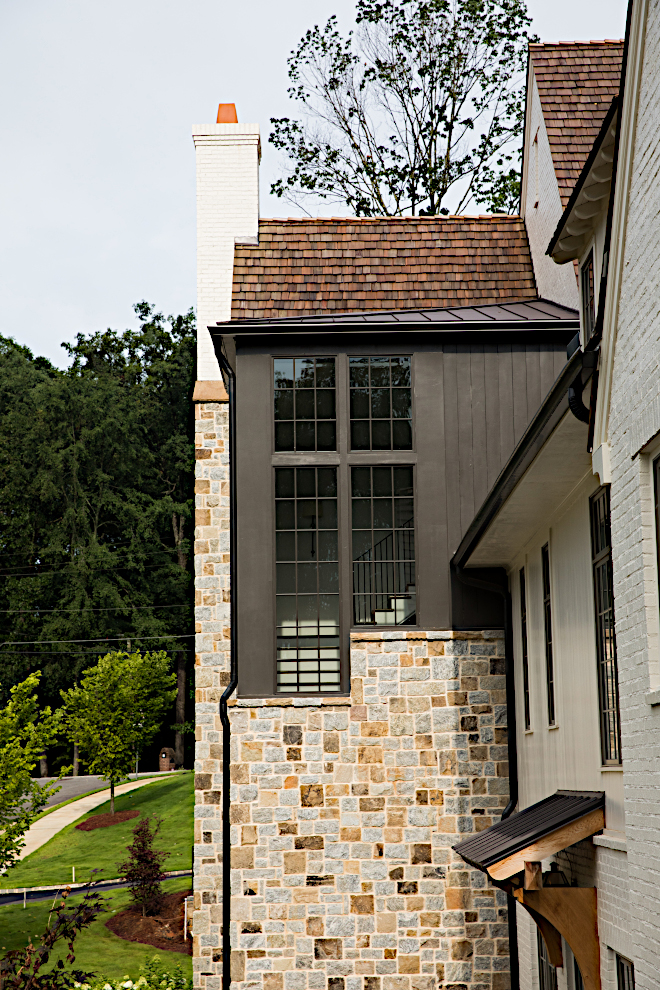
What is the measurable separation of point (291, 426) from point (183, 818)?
23382mm

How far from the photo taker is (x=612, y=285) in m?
6.12

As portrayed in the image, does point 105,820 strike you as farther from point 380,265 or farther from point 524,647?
point 524,647

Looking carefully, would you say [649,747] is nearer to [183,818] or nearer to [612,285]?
[612,285]

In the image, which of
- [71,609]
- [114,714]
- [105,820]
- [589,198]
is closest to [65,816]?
[105,820]

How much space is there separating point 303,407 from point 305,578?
200 centimetres

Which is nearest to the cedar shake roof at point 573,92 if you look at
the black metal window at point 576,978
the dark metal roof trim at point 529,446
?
the dark metal roof trim at point 529,446

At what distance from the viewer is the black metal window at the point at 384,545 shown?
40.0 ft

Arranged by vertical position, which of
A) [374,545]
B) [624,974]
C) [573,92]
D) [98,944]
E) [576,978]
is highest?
[573,92]

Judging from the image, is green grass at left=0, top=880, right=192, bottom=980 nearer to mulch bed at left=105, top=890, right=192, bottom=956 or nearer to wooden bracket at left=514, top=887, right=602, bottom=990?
mulch bed at left=105, top=890, right=192, bottom=956

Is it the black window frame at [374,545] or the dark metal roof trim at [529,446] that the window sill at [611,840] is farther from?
the black window frame at [374,545]

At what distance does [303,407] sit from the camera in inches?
484

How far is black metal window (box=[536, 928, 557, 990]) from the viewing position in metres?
9.30

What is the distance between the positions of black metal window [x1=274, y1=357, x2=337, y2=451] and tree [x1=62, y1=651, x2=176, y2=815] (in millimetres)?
23287

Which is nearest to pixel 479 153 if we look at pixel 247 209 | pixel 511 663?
pixel 247 209
